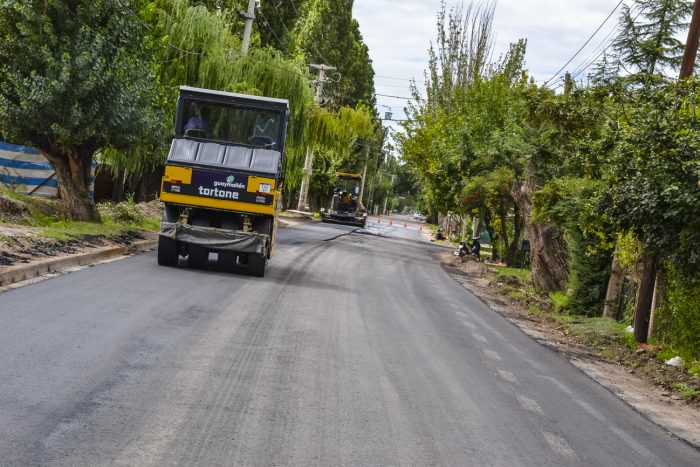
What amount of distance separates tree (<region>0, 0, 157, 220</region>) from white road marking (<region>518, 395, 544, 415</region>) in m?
12.4

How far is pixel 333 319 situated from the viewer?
11.9 metres

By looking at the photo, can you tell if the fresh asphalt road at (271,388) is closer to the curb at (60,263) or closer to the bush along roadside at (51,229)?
the curb at (60,263)

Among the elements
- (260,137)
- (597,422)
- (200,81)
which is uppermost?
(200,81)

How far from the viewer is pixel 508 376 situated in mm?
9617

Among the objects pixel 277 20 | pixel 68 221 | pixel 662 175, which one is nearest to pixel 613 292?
pixel 662 175

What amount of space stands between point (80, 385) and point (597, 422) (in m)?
4.75

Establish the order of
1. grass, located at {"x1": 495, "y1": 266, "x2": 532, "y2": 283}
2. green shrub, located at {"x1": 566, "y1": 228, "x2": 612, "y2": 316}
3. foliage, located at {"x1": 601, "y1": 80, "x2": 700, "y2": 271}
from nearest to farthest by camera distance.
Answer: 1. foliage, located at {"x1": 601, "y1": 80, "x2": 700, "y2": 271}
2. green shrub, located at {"x1": 566, "y1": 228, "x2": 612, "y2": 316}
3. grass, located at {"x1": 495, "y1": 266, "x2": 532, "y2": 283}

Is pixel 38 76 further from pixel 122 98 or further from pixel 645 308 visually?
pixel 645 308

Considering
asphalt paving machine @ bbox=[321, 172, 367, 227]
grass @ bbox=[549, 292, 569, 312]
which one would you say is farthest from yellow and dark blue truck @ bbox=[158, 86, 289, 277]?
asphalt paving machine @ bbox=[321, 172, 367, 227]

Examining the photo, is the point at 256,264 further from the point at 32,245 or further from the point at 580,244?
the point at 580,244

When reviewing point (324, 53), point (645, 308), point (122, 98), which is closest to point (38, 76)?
point (122, 98)

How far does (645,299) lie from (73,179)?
12.8 m

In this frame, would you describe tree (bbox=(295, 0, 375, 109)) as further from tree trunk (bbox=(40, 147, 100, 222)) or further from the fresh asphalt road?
the fresh asphalt road

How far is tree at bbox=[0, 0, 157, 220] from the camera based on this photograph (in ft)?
57.4
